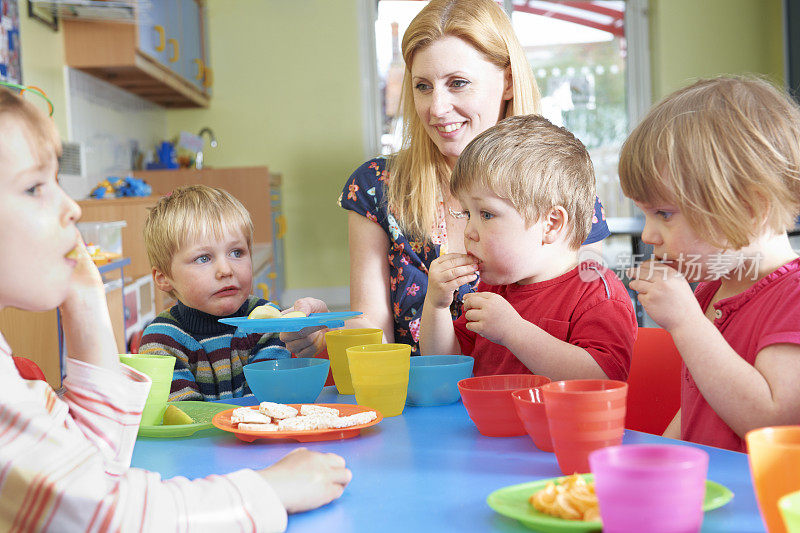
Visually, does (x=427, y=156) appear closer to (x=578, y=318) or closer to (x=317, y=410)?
(x=578, y=318)

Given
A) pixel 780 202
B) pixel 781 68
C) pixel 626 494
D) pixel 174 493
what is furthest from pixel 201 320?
pixel 781 68

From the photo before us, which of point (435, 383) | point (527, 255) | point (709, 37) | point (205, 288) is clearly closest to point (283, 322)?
point (435, 383)

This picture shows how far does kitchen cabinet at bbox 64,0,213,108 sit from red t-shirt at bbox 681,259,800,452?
349 centimetres

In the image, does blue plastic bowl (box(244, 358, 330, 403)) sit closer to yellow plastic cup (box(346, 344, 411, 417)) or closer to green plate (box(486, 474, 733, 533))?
yellow plastic cup (box(346, 344, 411, 417))

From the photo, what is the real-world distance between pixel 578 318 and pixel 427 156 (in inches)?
27.2

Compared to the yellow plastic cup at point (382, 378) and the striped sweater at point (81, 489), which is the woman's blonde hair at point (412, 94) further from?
the striped sweater at point (81, 489)

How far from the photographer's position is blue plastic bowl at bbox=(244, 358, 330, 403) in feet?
3.56

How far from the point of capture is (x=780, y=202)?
952 millimetres

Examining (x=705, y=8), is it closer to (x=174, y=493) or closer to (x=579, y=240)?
(x=579, y=240)

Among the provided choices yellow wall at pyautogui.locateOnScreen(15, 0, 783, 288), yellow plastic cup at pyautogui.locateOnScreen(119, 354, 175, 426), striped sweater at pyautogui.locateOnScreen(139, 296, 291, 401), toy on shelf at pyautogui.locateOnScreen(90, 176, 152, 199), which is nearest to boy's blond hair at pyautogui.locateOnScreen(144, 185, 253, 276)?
striped sweater at pyautogui.locateOnScreen(139, 296, 291, 401)

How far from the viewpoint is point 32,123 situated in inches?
24.9

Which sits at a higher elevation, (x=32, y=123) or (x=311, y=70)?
(x=311, y=70)

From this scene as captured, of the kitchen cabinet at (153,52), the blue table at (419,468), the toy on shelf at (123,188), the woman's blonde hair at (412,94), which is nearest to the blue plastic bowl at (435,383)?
the blue table at (419,468)

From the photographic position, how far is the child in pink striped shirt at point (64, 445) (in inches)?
22.5
